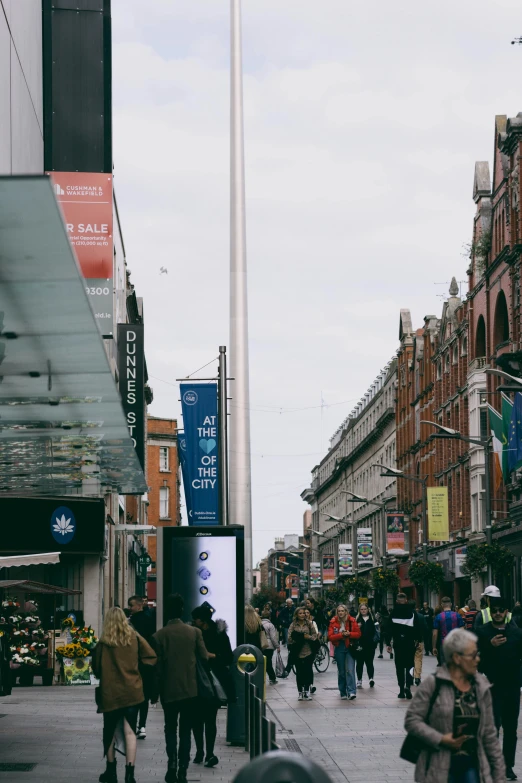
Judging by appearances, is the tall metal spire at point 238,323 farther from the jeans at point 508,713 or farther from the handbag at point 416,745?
the handbag at point 416,745

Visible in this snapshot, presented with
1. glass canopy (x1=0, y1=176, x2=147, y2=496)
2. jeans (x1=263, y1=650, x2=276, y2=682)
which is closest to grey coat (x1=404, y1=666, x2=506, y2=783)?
glass canopy (x1=0, y1=176, x2=147, y2=496)

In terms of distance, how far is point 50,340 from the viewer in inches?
420

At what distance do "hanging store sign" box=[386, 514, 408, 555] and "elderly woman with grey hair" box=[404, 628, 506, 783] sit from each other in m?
61.1

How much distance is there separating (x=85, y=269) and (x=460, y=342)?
48.6m

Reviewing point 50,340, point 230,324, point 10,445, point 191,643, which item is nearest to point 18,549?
point 230,324

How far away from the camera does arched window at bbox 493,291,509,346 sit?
5837cm

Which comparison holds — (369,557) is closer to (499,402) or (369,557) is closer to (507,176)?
(499,402)

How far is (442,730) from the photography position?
7.01 metres

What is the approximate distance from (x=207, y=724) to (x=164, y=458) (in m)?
89.2

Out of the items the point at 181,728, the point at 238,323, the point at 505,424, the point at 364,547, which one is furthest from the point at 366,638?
the point at 364,547

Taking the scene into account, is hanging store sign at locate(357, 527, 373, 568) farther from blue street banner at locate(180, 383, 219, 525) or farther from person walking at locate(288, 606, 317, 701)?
person walking at locate(288, 606, 317, 701)

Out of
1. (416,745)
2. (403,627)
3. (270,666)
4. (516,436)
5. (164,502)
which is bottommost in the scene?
(270,666)

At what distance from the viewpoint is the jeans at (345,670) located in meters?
23.6

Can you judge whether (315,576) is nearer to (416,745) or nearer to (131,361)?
(131,361)
